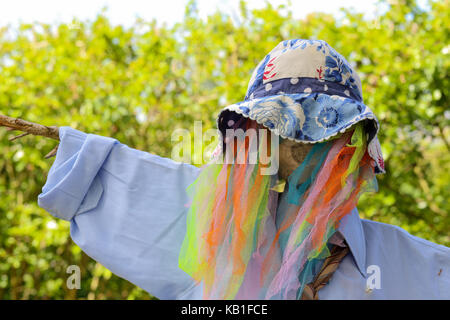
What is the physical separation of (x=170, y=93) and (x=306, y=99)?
1.96 m

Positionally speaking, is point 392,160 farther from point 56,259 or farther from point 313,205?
point 56,259

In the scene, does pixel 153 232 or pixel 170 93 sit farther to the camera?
pixel 170 93

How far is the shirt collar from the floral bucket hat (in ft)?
0.47

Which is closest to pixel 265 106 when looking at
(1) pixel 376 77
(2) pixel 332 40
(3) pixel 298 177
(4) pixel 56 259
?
(3) pixel 298 177

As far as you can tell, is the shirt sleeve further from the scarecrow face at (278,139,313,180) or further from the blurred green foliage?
the blurred green foliage

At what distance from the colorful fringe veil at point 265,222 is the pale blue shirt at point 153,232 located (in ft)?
0.26

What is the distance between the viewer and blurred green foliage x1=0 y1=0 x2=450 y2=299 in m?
2.19

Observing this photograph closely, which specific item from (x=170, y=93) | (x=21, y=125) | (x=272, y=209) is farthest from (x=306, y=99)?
(x=170, y=93)

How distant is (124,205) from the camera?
111 cm

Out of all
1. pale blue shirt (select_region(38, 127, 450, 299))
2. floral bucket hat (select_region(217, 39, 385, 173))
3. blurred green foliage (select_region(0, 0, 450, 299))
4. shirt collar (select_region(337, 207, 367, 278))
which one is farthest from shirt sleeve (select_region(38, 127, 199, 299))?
blurred green foliage (select_region(0, 0, 450, 299))

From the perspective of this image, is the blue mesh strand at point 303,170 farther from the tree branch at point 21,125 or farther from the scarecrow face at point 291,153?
the tree branch at point 21,125

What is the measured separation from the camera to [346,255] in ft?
3.34

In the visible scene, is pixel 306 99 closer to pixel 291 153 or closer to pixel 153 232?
pixel 291 153

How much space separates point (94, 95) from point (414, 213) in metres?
1.99
